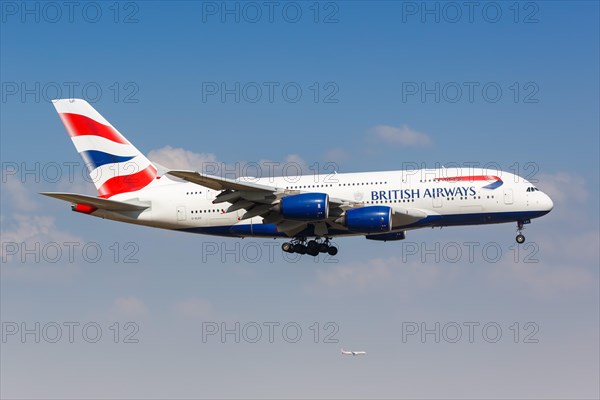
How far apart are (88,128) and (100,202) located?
7761mm

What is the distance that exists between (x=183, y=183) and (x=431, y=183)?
14840 mm

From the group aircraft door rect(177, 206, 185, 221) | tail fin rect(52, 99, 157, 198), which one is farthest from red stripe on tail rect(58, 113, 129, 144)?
aircraft door rect(177, 206, 185, 221)

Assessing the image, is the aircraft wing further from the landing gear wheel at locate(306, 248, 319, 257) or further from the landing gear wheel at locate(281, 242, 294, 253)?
the landing gear wheel at locate(281, 242, 294, 253)

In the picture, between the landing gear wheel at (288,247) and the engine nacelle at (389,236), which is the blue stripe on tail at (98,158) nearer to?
the landing gear wheel at (288,247)

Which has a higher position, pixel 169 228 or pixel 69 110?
pixel 69 110

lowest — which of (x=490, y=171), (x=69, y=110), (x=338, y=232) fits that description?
(x=338, y=232)

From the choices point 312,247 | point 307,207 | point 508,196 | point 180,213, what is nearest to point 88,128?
point 180,213

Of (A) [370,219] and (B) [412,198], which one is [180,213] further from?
(B) [412,198]

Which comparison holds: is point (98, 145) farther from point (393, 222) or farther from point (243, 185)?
point (393, 222)

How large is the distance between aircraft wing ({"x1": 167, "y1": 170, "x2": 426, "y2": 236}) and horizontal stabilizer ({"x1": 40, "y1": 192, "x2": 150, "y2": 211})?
20.9 ft

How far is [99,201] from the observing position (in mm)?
56594

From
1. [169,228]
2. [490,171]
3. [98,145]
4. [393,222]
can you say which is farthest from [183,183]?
[490,171]

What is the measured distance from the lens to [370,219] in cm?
5300

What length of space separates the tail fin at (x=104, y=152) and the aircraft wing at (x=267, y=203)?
805cm
